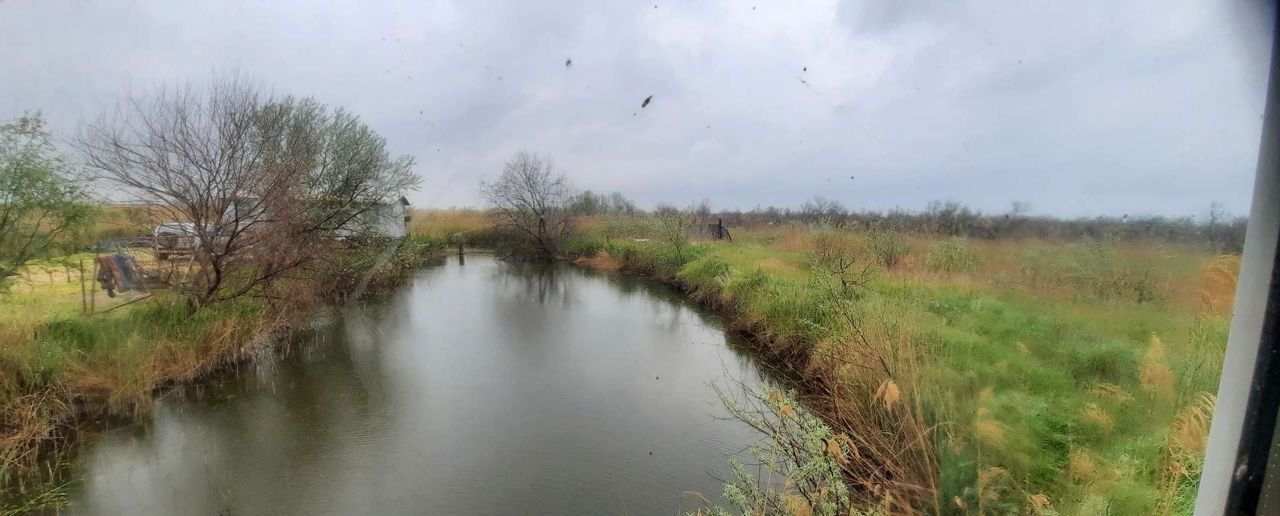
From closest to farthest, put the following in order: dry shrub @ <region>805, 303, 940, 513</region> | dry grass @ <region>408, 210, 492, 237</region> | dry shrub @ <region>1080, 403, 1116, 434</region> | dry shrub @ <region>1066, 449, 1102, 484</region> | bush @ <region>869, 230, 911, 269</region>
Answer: dry shrub @ <region>1066, 449, 1102, 484</region>, dry shrub @ <region>1080, 403, 1116, 434</region>, dry shrub @ <region>805, 303, 940, 513</region>, bush @ <region>869, 230, 911, 269</region>, dry grass @ <region>408, 210, 492, 237</region>

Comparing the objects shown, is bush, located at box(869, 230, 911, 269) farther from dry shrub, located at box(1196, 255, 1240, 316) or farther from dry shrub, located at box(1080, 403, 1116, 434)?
dry shrub, located at box(1196, 255, 1240, 316)

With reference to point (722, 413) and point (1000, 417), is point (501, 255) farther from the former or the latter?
point (1000, 417)

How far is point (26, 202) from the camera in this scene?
416cm

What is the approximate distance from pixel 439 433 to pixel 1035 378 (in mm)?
4641

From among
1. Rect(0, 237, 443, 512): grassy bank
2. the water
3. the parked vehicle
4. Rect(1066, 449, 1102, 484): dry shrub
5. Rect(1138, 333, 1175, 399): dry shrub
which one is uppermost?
the parked vehicle

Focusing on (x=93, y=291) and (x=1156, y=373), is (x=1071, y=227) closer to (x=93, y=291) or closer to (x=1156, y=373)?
(x=1156, y=373)

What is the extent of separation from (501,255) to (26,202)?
18.6m

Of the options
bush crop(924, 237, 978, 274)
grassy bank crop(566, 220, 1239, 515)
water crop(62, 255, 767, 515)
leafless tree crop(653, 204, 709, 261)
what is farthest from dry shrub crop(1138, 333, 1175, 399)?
leafless tree crop(653, 204, 709, 261)

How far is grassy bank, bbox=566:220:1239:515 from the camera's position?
1.60m

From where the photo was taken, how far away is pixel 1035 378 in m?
2.65

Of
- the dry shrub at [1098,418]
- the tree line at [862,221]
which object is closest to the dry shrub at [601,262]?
the tree line at [862,221]

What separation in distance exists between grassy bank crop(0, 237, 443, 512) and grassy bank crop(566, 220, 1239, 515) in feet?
19.3

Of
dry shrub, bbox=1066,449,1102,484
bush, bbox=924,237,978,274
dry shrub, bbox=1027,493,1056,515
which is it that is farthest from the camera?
bush, bbox=924,237,978,274

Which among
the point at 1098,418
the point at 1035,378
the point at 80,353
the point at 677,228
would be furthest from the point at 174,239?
the point at 677,228
